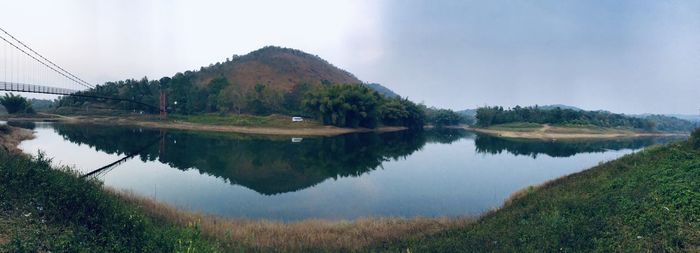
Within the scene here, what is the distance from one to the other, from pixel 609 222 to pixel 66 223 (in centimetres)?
Answer: 1772

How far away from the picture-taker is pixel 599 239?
11.0m

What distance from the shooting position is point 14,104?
354ft

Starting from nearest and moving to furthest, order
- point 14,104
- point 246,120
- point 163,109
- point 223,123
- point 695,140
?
1. point 695,140
2. point 223,123
3. point 246,120
4. point 14,104
5. point 163,109

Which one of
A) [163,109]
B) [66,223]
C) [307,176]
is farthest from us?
[163,109]

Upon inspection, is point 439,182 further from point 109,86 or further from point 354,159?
point 109,86

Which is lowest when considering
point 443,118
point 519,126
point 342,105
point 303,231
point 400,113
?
point 303,231

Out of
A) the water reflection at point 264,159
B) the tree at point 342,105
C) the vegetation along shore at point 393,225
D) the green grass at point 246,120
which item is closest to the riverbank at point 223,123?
the green grass at point 246,120

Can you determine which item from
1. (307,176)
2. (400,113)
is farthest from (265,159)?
(400,113)

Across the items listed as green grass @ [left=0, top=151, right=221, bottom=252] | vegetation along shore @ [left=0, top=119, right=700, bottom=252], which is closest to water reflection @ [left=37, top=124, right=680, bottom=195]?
vegetation along shore @ [left=0, top=119, right=700, bottom=252]

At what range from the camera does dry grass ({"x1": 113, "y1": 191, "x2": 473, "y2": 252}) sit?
14.4m

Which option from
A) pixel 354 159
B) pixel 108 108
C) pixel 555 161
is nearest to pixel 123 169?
pixel 354 159

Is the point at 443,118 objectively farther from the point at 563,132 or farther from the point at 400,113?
the point at 563,132

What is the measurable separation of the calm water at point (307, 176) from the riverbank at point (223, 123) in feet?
102

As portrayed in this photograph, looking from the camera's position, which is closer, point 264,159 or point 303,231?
point 303,231
